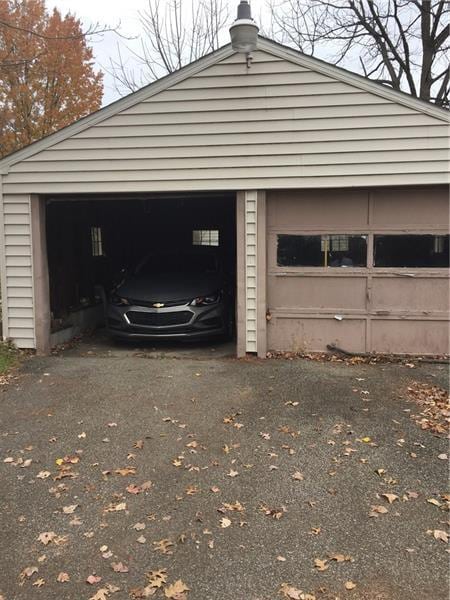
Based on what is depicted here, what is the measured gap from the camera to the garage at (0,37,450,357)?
6.59 metres

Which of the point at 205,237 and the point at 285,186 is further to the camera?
the point at 205,237

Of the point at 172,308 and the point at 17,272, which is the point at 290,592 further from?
the point at 17,272

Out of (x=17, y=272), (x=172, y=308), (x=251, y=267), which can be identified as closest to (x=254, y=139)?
(x=251, y=267)

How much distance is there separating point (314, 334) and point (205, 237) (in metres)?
5.88

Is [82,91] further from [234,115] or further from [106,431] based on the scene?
[106,431]

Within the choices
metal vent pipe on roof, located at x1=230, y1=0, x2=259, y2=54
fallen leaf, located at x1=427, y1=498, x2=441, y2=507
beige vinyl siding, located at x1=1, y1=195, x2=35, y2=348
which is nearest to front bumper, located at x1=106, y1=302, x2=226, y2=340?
beige vinyl siding, located at x1=1, y1=195, x2=35, y2=348

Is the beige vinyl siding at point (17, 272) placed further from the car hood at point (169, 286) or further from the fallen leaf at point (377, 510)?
the fallen leaf at point (377, 510)

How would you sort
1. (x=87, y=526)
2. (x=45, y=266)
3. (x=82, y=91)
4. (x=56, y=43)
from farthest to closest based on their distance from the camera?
(x=82, y=91) → (x=56, y=43) → (x=45, y=266) → (x=87, y=526)

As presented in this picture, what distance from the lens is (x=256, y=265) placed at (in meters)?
7.02

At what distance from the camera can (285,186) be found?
6.78 m

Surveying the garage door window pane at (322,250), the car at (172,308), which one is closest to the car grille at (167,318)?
the car at (172,308)

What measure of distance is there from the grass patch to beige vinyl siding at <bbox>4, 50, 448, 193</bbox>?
2.45 metres

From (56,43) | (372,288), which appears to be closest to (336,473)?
(372,288)

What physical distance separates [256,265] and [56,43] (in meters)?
14.4
